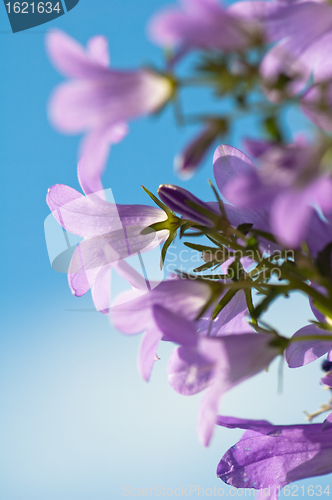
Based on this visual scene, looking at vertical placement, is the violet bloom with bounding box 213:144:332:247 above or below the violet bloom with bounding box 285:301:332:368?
above

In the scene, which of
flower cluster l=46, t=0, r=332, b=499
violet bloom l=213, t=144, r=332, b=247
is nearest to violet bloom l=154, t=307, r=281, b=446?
flower cluster l=46, t=0, r=332, b=499

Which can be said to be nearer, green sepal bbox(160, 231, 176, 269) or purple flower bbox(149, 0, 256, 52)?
purple flower bbox(149, 0, 256, 52)

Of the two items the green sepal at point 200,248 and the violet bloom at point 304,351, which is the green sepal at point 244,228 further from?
the violet bloom at point 304,351

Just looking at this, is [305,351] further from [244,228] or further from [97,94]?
[97,94]

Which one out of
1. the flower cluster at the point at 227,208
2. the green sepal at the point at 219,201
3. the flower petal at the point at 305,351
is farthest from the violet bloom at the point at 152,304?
the flower petal at the point at 305,351

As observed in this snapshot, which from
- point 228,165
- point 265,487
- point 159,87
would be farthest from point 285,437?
point 159,87

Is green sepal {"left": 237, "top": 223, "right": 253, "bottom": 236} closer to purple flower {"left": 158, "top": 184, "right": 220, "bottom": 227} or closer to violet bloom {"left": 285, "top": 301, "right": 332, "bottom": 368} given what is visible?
purple flower {"left": 158, "top": 184, "right": 220, "bottom": 227}

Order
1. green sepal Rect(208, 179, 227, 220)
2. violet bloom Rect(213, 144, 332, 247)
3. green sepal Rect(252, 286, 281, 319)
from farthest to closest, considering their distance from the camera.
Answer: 1. green sepal Rect(208, 179, 227, 220)
2. green sepal Rect(252, 286, 281, 319)
3. violet bloom Rect(213, 144, 332, 247)
